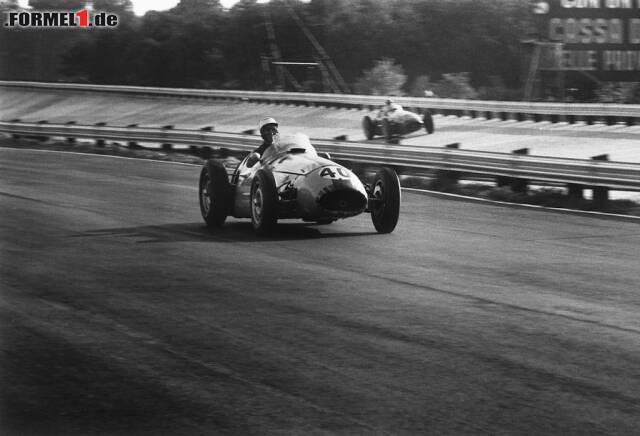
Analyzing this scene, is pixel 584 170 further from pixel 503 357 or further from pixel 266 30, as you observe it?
pixel 266 30

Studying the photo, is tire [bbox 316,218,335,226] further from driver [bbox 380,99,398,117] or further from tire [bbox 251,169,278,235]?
driver [bbox 380,99,398,117]

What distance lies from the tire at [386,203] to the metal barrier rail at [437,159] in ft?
17.6

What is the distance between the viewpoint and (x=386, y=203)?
44.1ft

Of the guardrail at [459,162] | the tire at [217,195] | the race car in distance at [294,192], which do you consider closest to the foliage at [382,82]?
the guardrail at [459,162]

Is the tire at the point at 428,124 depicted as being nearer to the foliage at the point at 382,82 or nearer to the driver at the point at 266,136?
the driver at the point at 266,136

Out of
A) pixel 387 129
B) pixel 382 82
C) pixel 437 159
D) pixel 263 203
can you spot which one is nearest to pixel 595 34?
pixel 387 129

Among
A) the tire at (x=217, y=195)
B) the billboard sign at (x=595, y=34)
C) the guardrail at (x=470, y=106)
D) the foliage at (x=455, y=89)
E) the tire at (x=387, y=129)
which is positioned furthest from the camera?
the foliage at (x=455, y=89)

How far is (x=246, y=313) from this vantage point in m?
8.27

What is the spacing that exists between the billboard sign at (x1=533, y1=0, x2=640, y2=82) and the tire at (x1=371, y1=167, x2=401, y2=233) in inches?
734

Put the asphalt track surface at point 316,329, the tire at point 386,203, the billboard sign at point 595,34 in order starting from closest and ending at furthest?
the asphalt track surface at point 316,329
the tire at point 386,203
the billboard sign at point 595,34

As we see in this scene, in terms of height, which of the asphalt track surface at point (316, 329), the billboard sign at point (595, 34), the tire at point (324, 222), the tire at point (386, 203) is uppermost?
the billboard sign at point (595, 34)

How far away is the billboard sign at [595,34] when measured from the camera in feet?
99.7

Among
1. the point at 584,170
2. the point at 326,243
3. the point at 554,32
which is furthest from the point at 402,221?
the point at 554,32

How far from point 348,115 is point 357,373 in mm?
36178
